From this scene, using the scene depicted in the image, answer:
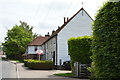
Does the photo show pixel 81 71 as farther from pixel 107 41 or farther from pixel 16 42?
pixel 16 42

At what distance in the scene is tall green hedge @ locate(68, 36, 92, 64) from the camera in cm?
1855

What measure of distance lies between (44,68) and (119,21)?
2105 centimetres

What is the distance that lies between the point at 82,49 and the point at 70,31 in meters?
14.4

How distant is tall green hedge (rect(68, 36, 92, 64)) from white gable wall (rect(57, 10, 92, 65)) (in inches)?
517

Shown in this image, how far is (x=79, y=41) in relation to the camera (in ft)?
61.7

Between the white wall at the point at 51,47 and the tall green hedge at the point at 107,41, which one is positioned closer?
the tall green hedge at the point at 107,41

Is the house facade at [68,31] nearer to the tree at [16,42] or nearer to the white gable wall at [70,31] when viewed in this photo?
the white gable wall at [70,31]

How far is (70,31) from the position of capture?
108 ft

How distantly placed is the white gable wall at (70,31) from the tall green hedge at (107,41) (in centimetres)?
2304

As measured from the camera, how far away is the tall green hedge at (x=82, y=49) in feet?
60.8

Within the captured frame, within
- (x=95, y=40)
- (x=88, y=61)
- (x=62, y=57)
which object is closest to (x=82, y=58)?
(x=88, y=61)

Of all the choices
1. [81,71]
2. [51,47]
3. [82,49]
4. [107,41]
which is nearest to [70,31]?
[51,47]

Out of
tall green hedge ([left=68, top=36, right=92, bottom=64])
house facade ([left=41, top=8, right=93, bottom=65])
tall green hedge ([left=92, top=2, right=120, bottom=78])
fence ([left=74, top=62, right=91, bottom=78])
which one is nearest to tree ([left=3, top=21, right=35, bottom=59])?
house facade ([left=41, top=8, right=93, bottom=65])

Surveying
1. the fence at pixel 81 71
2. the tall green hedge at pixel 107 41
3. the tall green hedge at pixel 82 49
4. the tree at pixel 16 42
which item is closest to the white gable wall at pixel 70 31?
the tall green hedge at pixel 82 49
